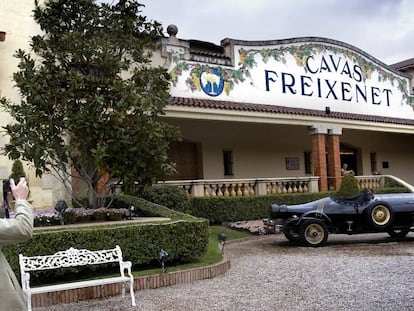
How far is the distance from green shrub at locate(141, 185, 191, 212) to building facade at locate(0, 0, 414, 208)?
1276 mm

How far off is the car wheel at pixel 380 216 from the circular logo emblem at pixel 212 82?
23.1ft

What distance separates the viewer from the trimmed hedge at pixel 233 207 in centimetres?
1476

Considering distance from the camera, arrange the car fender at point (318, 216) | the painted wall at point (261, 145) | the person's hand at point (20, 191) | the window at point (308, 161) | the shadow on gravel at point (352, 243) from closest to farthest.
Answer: the person's hand at point (20, 191)
the shadow on gravel at point (352, 243)
the car fender at point (318, 216)
the painted wall at point (261, 145)
the window at point (308, 161)

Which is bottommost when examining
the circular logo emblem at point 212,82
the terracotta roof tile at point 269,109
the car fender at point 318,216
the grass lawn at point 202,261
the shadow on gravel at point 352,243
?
the shadow on gravel at point 352,243

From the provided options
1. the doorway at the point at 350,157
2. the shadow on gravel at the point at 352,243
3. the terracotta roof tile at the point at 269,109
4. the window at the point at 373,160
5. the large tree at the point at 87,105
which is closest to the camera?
the large tree at the point at 87,105

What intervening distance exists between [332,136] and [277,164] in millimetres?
3041

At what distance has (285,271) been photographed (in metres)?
8.62

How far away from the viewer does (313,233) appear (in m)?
11.5

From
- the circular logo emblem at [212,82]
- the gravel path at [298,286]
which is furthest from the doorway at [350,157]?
the gravel path at [298,286]

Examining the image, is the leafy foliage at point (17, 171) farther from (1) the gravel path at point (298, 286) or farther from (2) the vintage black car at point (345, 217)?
(2) the vintage black car at point (345, 217)

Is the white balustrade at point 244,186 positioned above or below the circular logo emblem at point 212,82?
below

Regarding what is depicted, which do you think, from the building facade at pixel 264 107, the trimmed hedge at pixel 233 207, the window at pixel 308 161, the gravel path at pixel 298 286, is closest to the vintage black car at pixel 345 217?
the gravel path at pixel 298 286

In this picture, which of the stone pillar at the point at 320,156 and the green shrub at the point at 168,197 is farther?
the stone pillar at the point at 320,156

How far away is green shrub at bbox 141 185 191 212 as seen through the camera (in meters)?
13.3
